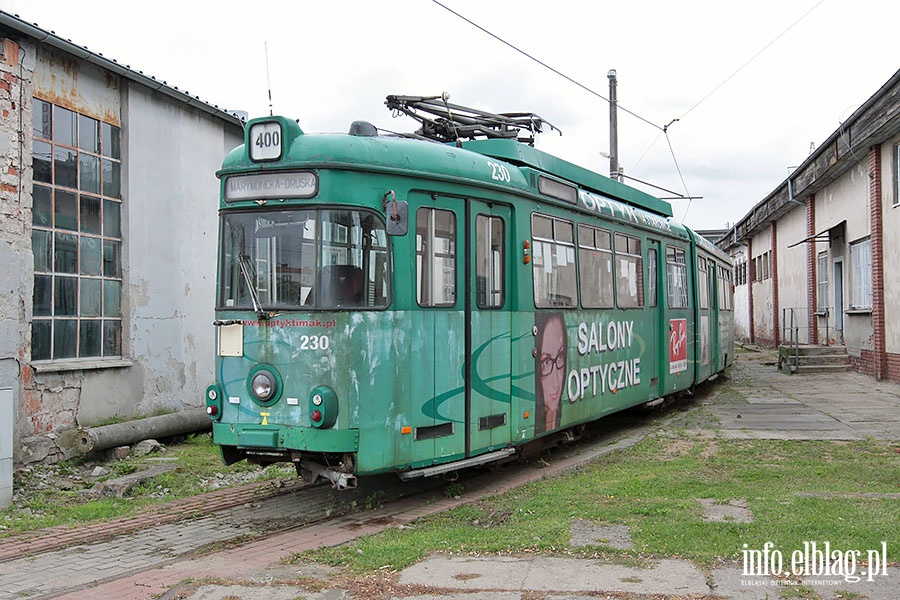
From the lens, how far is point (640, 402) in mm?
12789

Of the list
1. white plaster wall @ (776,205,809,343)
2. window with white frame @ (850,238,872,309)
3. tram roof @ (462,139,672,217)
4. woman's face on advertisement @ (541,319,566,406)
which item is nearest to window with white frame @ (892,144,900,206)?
window with white frame @ (850,238,872,309)

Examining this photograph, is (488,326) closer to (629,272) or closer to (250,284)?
(250,284)

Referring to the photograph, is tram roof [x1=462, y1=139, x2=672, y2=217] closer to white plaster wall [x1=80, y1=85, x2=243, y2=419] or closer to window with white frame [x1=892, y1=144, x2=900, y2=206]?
white plaster wall [x1=80, y1=85, x2=243, y2=419]

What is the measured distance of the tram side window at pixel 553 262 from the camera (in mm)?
9430

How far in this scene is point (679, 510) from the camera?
7000 millimetres

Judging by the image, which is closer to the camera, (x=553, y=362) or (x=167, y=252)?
(x=553, y=362)

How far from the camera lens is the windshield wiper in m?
7.46

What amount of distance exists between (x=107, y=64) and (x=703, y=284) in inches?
445

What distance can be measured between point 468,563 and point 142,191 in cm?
880

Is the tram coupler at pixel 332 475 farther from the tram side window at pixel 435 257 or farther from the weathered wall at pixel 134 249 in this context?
the weathered wall at pixel 134 249

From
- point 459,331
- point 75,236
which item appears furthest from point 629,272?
point 75,236

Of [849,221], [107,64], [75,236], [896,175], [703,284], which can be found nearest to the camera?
[75,236]

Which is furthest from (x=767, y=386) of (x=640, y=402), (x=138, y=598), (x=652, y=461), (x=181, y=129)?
(x=138, y=598)

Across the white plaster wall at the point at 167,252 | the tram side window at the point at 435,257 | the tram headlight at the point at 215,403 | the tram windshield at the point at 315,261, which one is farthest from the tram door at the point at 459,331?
the white plaster wall at the point at 167,252
